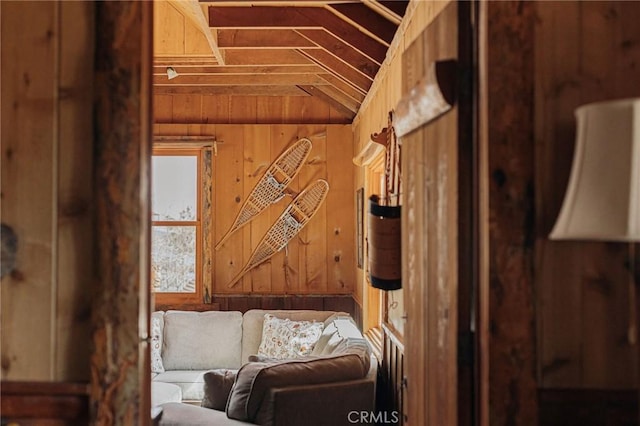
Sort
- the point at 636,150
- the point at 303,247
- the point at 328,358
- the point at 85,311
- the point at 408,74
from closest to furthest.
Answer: the point at 636,150 → the point at 85,311 → the point at 408,74 → the point at 328,358 → the point at 303,247

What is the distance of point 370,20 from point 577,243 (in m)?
2.13

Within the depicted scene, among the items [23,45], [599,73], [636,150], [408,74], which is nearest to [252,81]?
[408,74]

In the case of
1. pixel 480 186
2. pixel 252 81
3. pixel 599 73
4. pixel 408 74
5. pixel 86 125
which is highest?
pixel 252 81

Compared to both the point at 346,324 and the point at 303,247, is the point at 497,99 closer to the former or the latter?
the point at 346,324

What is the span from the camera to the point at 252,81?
5551 mm

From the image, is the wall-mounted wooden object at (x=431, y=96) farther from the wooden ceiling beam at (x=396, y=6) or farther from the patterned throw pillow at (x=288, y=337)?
the patterned throw pillow at (x=288, y=337)

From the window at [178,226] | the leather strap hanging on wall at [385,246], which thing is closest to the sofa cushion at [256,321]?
the window at [178,226]

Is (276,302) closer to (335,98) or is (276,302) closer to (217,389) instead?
(335,98)

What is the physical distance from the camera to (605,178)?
1393mm

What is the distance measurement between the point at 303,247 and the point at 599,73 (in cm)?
457

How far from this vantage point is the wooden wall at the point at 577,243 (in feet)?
5.59

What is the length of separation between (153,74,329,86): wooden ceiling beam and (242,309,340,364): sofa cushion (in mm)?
1933

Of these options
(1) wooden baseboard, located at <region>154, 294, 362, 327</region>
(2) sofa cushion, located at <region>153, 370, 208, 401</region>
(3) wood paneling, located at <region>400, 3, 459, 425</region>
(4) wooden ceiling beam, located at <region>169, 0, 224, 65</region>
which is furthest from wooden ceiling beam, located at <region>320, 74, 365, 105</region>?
(3) wood paneling, located at <region>400, 3, 459, 425</region>

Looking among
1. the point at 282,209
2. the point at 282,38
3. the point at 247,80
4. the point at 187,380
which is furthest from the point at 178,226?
the point at 282,38
